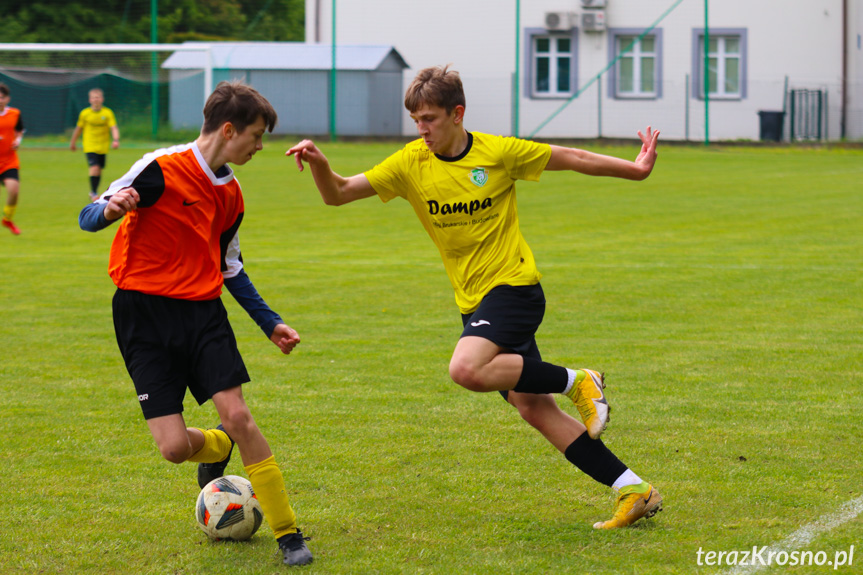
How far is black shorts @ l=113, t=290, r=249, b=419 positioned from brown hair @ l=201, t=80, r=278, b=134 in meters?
0.70

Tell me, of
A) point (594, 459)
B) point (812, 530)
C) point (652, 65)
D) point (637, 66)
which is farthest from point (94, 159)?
point (652, 65)

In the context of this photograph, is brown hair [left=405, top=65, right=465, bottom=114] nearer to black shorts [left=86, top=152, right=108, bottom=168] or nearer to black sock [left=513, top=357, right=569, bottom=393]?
black sock [left=513, top=357, right=569, bottom=393]

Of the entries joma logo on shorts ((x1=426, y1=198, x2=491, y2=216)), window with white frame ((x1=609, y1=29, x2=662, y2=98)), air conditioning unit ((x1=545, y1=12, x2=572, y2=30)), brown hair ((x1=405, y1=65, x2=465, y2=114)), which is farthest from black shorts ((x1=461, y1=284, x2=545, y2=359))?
air conditioning unit ((x1=545, y1=12, x2=572, y2=30))

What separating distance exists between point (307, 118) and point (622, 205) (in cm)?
1853

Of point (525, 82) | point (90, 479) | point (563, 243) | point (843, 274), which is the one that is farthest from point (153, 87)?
point (90, 479)

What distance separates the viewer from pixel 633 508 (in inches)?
167

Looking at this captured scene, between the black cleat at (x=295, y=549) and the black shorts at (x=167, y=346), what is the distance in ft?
1.98

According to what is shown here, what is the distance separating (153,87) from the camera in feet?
109

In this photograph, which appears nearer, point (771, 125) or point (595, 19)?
point (771, 125)

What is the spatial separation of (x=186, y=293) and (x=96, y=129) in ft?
58.5

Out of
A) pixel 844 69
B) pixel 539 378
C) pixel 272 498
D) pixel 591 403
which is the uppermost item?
pixel 844 69

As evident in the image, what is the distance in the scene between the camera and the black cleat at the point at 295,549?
153 inches

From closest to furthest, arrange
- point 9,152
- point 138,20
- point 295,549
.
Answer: point 295,549 → point 9,152 → point 138,20

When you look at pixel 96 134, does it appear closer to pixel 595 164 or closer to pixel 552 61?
pixel 595 164
